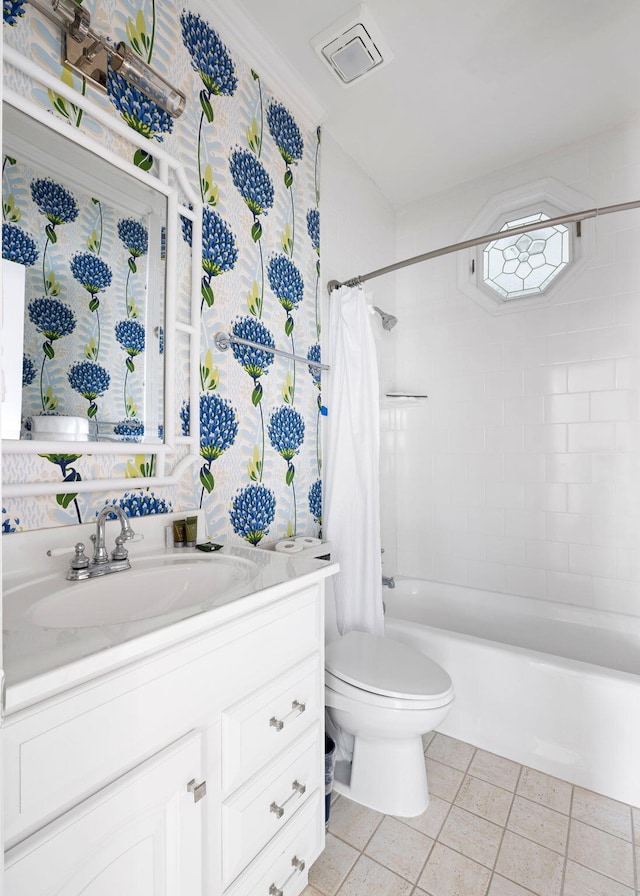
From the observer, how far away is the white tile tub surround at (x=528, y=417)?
7.09ft

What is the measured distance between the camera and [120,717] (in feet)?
2.37

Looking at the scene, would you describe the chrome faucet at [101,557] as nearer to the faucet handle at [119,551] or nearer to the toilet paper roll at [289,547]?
the faucet handle at [119,551]

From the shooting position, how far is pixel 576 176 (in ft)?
7.48

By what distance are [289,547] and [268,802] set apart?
0.79m

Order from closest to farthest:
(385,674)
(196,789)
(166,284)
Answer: (196,789) → (166,284) → (385,674)

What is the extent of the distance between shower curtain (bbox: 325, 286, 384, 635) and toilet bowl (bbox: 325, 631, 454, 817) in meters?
0.29

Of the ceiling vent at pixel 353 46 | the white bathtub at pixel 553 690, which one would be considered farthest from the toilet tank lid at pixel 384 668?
the ceiling vent at pixel 353 46

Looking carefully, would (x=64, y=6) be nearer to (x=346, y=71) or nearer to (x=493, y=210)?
(x=346, y=71)

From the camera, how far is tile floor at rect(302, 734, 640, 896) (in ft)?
4.14

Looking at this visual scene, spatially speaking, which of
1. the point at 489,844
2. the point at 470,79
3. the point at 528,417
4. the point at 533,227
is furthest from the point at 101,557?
the point at 470,79

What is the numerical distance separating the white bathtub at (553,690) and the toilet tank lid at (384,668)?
1.07 ft

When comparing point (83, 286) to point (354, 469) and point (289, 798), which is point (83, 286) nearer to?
point (354, 469)

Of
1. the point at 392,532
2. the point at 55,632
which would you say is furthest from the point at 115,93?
the point at 392,532

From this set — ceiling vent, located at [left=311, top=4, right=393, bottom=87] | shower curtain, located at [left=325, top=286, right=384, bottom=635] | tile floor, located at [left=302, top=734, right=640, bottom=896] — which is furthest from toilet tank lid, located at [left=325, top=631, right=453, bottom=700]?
ceiling vent, located at [left=311, top=4, right=393, bottom=87]
